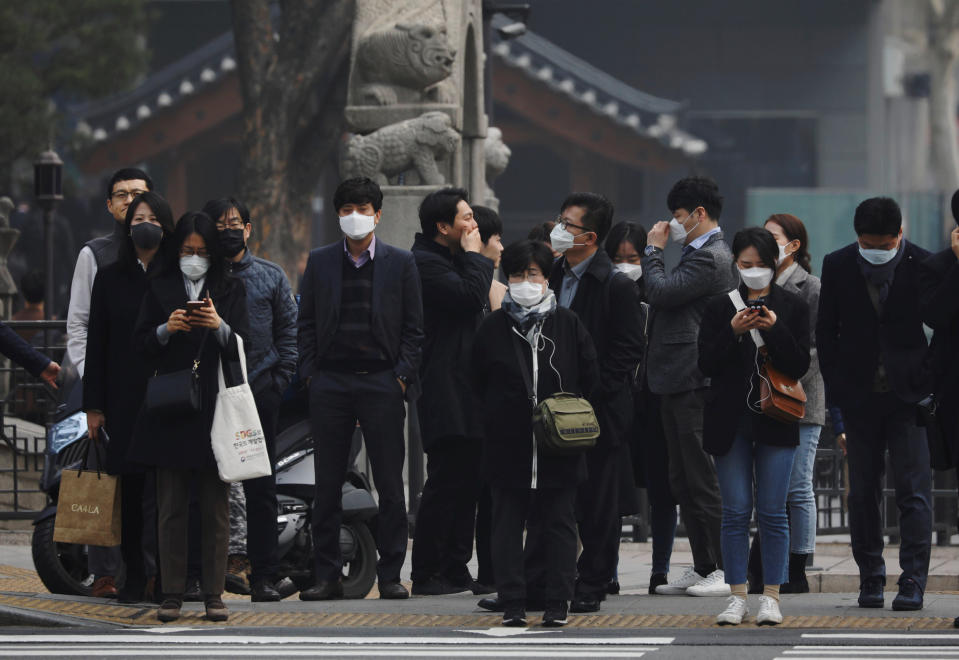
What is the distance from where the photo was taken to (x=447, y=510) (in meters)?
9.74

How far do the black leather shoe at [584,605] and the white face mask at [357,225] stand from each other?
1.94 meters

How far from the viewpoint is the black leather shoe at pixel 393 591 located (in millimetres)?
9539

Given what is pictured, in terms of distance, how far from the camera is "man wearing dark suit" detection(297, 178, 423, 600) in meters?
9.36

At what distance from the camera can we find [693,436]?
9602 millimetres

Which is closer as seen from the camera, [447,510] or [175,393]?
[175,393]

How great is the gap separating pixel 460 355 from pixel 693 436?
3.82 feet

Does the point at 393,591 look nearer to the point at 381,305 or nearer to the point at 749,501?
the point at 381,305

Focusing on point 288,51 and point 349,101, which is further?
point 288,51

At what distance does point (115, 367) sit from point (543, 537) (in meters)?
2.03

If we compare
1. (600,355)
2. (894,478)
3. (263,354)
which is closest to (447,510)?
(263,354)

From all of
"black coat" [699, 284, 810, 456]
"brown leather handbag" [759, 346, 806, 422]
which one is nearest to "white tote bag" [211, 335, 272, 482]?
"black coat" [699, 284, 810, 456]

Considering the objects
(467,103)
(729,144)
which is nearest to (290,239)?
(467,103)

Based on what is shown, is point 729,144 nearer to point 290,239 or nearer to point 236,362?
point 290,239

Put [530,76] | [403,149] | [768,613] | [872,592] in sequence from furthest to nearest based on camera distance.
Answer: [530,76]
[403,149]
[872,592]
[768,613]
